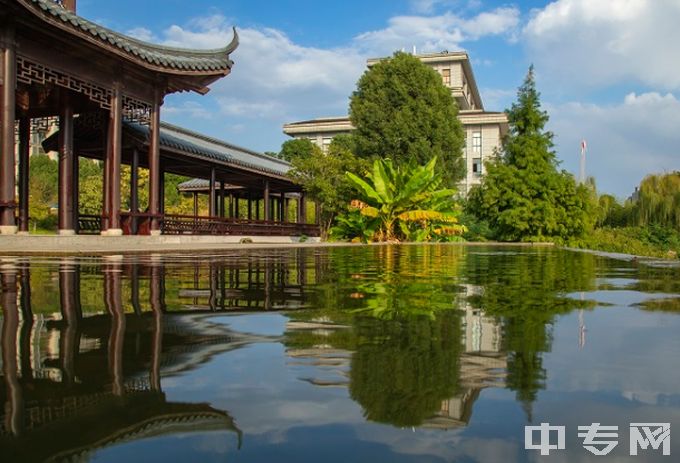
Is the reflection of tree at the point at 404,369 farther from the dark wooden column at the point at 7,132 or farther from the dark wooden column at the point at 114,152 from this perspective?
the dark wooden column at the point at 114,152

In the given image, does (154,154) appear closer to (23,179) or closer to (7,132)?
(23,179)

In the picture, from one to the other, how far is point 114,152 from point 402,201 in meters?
11.3

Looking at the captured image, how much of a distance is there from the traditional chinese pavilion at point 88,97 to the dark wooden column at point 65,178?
1.1 inches

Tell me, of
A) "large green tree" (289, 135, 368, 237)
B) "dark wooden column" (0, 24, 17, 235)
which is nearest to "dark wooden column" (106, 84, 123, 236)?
"dark wooden column" (0, 24, 17, 235)

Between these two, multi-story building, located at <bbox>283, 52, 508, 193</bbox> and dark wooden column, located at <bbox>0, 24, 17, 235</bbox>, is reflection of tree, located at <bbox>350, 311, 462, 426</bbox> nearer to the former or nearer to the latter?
dark wooden column, located at <bbox>0, 24, 17, 235</bbox>

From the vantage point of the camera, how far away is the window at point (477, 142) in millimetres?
53906

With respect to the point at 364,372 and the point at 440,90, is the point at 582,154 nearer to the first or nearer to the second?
the point at 440,90

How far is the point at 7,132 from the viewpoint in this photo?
11469 millimetres

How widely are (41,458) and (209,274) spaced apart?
4732 millimetres

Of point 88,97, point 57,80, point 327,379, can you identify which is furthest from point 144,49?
point 327,379

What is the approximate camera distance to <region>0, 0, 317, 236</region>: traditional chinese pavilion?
11578mm

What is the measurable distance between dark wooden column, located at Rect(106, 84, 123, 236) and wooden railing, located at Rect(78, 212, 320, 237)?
1.14 m

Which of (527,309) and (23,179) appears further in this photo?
(23,179)

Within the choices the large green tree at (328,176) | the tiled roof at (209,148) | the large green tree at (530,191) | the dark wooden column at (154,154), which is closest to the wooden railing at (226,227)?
the dark wooden column at (154,154)
